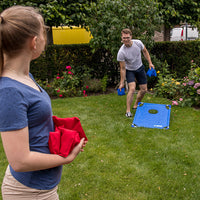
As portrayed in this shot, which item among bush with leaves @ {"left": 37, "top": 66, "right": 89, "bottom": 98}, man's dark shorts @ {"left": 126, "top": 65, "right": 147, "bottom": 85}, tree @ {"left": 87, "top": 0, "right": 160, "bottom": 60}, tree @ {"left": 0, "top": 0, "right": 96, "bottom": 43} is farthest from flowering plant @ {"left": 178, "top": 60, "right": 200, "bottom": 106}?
tree @ {"left": 0, "top": 0, "right": 96, "bottom": 43}

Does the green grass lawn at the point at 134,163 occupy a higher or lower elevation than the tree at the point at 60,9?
lower

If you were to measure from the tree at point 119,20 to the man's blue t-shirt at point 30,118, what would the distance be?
6.04m

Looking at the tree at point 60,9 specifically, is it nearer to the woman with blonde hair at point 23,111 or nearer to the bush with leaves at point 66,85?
the bush with leaves at point 66,85

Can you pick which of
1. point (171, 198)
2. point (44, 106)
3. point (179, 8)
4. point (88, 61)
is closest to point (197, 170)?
point (171, 198)

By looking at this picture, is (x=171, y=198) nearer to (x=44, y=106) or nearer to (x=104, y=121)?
(x=44, y=106)

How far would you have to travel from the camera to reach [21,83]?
1.05 meters

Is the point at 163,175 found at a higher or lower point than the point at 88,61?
lower

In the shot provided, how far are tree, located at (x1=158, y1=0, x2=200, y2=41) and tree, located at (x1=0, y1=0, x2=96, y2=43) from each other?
2890 mm

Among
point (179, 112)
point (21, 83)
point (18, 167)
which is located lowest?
point (179, 112)

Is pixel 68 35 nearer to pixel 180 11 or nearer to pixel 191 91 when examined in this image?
pixel 180 11

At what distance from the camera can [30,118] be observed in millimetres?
1073

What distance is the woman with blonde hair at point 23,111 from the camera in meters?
0.97

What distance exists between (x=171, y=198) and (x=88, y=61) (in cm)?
634

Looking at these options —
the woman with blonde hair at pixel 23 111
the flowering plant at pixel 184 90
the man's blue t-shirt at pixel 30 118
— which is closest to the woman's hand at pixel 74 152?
the woman with blonde hair at pixel 23 111
